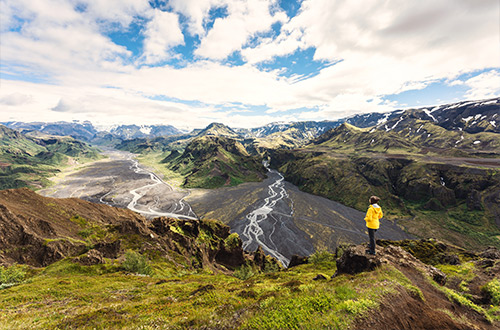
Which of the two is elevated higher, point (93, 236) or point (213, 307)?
point (213, 307)

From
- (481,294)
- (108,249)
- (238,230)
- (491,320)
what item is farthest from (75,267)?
(238,230)

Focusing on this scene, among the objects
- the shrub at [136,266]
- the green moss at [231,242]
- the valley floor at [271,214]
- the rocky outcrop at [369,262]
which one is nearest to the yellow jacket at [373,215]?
the rocky outcrop at [369,262]

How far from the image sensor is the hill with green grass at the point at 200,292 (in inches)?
453

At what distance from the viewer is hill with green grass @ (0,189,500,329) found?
37.8ft

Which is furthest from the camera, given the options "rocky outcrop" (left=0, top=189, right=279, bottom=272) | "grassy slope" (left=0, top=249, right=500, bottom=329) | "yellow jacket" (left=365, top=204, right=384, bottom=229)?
"rocky outcrop" (left=0, top=189, right=279, bottom=272)

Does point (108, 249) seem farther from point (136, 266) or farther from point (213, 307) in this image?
point (213, 307)

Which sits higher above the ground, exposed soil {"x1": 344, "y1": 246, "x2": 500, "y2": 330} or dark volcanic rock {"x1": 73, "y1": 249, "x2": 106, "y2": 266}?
exposed soil {"x1": 344, "y1": 246, "x2": 500, "y2": 330}

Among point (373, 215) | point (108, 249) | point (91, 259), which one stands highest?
point (373, 215)

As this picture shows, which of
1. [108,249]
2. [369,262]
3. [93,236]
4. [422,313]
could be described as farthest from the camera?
[93,236]

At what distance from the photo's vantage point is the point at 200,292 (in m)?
18.5

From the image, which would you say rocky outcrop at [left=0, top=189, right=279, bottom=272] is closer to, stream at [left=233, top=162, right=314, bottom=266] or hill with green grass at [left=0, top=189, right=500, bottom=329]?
hill with green grass at [left=0, top=189, right=500, bottom=329]

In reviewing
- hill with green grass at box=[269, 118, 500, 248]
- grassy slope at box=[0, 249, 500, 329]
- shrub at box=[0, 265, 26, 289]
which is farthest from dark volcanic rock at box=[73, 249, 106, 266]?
hill with green grass at box=[269, 118, 500, 248]

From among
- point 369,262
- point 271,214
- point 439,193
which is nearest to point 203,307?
point 369,262

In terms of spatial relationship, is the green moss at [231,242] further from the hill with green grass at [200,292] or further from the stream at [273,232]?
the stream at [273,232]
